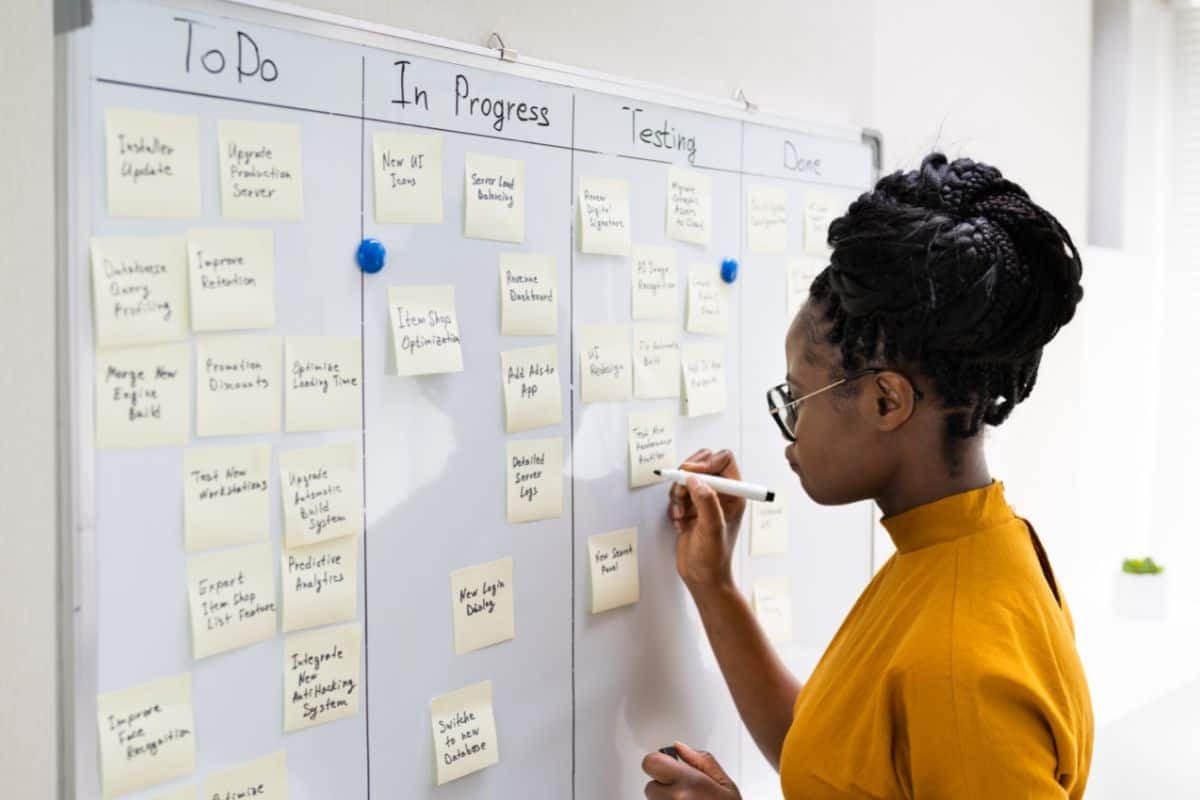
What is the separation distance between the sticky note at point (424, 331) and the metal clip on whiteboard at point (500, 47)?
0.27 metres

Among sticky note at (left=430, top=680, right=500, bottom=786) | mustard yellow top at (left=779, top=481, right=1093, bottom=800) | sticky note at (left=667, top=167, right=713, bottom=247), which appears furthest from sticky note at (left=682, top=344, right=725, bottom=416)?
sticky note at (left=430, top=680, right=500, bottom=786)

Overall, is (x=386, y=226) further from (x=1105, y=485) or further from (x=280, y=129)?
(x=1105, y=485)

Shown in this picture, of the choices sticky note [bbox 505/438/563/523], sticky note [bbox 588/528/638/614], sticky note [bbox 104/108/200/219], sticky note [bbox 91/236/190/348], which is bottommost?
sticky note [bbox 588/528/638/614]

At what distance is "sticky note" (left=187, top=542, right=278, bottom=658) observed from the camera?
3.24ft

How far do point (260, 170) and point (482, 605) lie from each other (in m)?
0.53

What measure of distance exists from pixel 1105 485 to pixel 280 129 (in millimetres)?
2346

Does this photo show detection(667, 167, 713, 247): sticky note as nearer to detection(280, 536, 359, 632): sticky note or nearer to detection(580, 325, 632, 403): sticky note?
detection(580, 325, 632, 403): sticky note

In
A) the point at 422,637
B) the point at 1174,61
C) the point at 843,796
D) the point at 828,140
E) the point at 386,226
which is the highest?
the point at 1174,61

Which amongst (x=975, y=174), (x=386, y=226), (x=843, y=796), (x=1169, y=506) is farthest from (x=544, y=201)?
(x=1169, y=506)

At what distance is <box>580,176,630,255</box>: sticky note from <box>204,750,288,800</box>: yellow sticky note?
2.19ft

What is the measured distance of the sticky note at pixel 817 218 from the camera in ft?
5.41

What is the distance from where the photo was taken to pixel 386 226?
1114 millimetres

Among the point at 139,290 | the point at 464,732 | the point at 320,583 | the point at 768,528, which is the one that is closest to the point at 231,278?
the point at 139,290

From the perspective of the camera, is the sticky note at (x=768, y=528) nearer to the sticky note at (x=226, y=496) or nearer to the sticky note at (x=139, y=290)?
the sticky note at (x=226, y=496)
